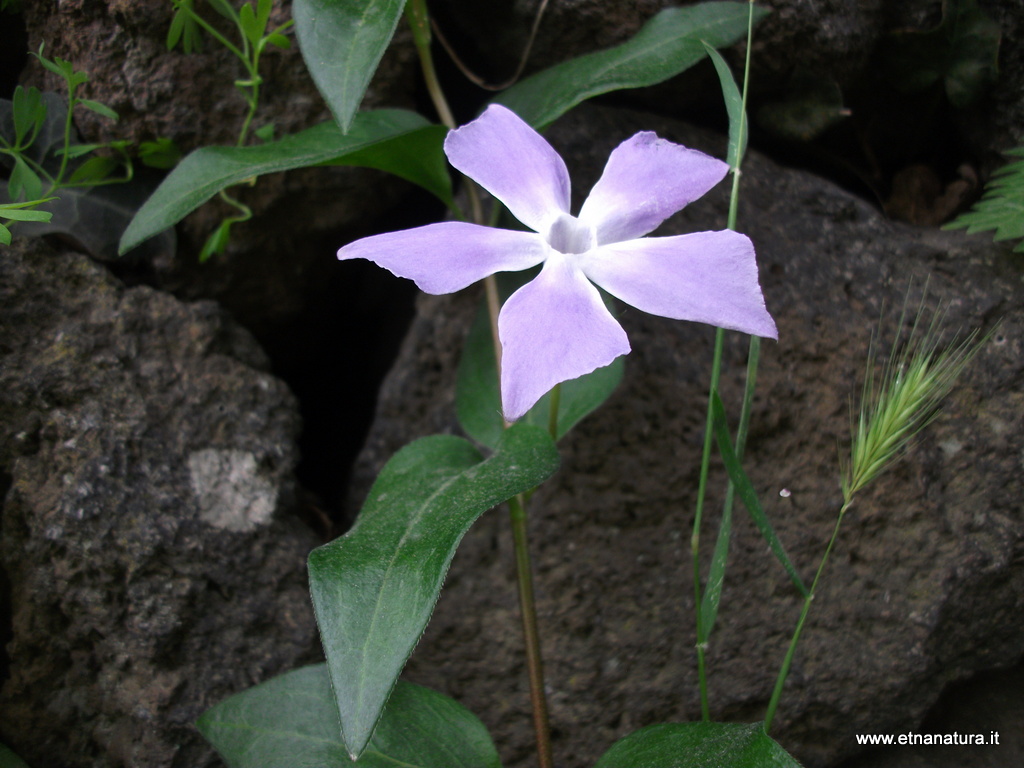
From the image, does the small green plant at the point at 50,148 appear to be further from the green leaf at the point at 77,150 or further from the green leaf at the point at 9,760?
the green leaf at the point at 9,760

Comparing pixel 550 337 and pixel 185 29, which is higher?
pixel 185 29

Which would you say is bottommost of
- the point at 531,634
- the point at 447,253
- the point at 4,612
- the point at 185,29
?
the point at 531,634

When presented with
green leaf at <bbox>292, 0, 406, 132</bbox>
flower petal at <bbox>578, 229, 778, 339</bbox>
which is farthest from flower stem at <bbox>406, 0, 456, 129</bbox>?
flower petal at <bbox>578, 229, 778, 339</bbox>

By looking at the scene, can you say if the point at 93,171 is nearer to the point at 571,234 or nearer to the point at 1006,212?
the point at 571,234

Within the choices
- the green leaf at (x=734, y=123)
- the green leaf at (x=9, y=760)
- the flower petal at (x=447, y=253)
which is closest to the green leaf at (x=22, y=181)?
the flower petal at (x=447, y=253)

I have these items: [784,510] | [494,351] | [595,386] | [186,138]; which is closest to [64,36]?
[186,138]

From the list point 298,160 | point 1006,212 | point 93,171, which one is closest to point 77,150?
point 93,171

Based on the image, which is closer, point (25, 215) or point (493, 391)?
point (25, 215)

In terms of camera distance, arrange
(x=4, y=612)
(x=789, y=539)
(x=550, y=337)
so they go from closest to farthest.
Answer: (x=550, y=337), (x=4, y=612), (x=789, y=539)
